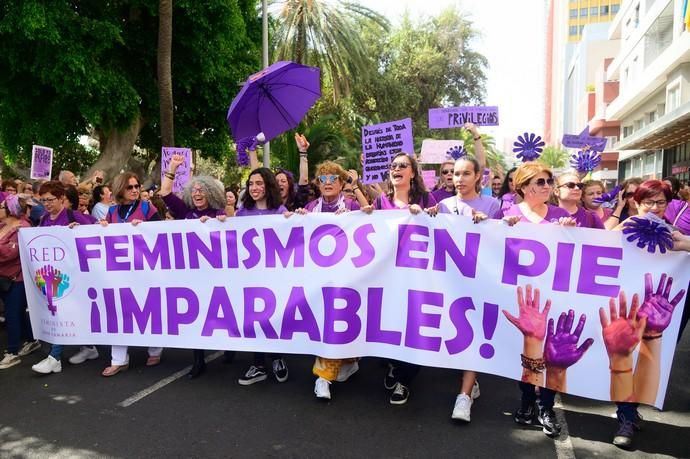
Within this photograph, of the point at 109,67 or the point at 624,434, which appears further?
the point at 109,67

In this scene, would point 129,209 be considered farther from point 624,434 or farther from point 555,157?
→ point 555,157

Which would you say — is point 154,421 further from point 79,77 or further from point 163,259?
point 79,77

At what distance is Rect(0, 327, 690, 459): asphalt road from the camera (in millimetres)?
Result: 3465

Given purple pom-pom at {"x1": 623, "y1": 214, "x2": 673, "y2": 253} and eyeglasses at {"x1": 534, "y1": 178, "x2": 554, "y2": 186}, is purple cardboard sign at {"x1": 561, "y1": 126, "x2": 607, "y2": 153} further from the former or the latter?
purple pom-pom at {"x1": 623, "y1": 214, "x2": 673, "y2": 253}

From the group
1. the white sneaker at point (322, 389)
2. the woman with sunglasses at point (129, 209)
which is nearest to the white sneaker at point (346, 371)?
the white sneaker at point (322, 389)

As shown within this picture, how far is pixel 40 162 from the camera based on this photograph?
8508 millimetres

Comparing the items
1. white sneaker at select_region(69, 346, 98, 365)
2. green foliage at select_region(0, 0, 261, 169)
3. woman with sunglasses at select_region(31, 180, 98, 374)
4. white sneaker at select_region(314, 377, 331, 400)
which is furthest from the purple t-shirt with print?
green foliage at select_region(0, 0, 261, 169)

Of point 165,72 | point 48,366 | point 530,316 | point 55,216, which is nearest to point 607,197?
point 530,316

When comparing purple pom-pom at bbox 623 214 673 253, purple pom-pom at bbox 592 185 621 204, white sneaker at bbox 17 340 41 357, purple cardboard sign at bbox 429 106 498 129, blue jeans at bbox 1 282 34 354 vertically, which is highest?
purple cardboard sign at bbox 429 106 498 129

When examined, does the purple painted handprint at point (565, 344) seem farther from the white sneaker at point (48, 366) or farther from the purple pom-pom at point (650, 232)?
Result: the white sneaker at point (48, 366)

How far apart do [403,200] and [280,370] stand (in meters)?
1.76

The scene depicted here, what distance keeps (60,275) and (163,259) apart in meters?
1.08

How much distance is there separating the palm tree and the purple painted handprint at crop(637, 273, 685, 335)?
16915 mm

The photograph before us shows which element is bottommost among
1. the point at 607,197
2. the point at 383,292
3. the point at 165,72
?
the point at 383,292
